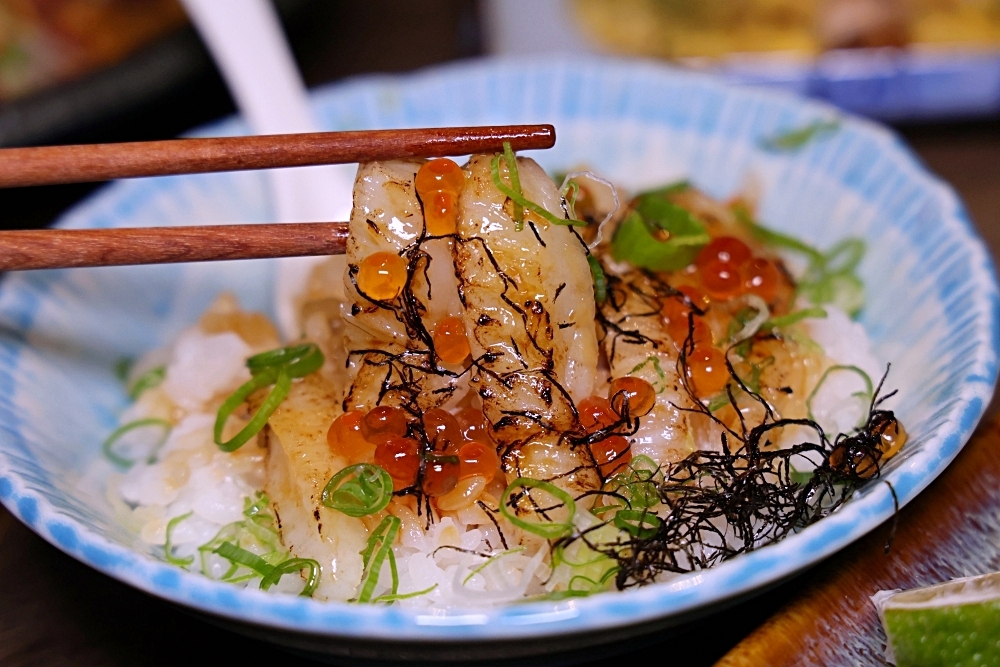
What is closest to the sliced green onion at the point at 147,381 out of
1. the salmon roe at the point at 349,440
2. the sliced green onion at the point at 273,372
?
the sliced green onion at the point at 273,372

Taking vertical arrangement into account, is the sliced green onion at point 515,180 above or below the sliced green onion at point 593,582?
above

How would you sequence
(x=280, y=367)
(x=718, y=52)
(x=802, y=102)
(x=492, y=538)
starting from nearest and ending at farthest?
(x=492, y=538), (x=280, y=367), (x=802, y=102), (x=718, y=52)

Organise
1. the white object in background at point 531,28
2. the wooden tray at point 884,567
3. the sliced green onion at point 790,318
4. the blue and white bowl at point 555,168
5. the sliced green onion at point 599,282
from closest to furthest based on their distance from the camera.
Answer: the blue and white bowl at point 555,168, the wooden tray at point 884,567, the sliced green onion at point 599,282, the sliced green onion at point 790,318, the white object in background at point 531,28

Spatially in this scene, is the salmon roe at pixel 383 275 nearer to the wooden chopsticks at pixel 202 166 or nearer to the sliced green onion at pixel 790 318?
the wooden chopsticks at pixel 202 166

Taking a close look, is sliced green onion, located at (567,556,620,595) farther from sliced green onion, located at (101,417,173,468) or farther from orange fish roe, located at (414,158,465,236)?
sliced green onion, located at (101,417,173,468)

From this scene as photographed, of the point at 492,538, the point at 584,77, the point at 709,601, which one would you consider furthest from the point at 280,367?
the point at 584,77

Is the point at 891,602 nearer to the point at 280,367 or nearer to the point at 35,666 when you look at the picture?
the point at 280,367

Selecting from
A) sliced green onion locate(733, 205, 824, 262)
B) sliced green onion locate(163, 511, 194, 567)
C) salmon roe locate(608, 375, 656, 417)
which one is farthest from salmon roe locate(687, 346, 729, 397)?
sliced green onion locate(163, 511, 194, 567)
